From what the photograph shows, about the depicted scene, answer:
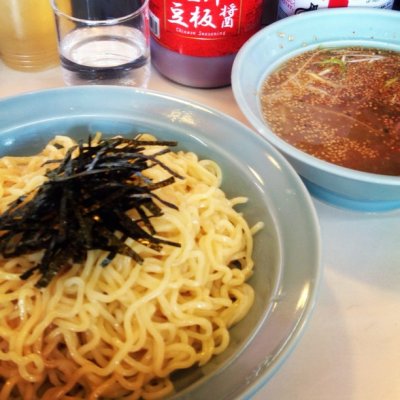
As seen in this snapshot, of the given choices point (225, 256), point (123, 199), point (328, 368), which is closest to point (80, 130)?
point (123, 199)

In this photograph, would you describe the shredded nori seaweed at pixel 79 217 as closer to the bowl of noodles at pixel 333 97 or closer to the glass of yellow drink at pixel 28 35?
the bowl of noodles at pixel 333 97

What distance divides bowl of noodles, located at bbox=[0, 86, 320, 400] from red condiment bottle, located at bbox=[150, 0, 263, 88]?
18.8 inches

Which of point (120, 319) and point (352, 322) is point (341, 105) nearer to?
point (352, 322)

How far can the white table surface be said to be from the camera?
3.08 feet

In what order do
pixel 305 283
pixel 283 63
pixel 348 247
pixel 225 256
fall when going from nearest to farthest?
pixel 305 283
pixel 225 256
pixel 348 247
pixel 283 63

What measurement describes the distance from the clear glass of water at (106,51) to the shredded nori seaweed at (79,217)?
1.91 ft

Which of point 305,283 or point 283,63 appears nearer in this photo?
point 305,283

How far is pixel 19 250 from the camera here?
887 mm

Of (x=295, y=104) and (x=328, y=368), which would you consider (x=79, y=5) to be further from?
(x=328, y=368)

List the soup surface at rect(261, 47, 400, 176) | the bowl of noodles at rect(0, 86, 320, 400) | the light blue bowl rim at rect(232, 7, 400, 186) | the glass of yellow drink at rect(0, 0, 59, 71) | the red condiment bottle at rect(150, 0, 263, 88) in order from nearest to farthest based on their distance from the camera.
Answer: the bowl of noodles at rect(0, 86, 320, 400) → the light blue bowl rim at rect(232, 7, 400, 186) → the soup surface at rect(261, 47, 400, 176) → the red condiment bottle at rect(150, 0, 263, 88) → the glass of yellow drink at rect(0, 0, 59, 71)

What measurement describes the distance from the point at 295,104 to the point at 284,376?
0.75 m

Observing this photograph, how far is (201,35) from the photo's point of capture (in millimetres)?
1409

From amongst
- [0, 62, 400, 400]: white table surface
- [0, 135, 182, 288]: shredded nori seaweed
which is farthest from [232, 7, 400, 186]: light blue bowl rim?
[0, 135, 182, 288]: shredded nori seaweed

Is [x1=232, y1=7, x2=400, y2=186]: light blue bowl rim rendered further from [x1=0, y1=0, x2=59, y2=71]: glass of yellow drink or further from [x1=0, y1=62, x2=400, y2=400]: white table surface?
[x1=0, y1=0, x2=59, y2=71]: glass of yellow drink
